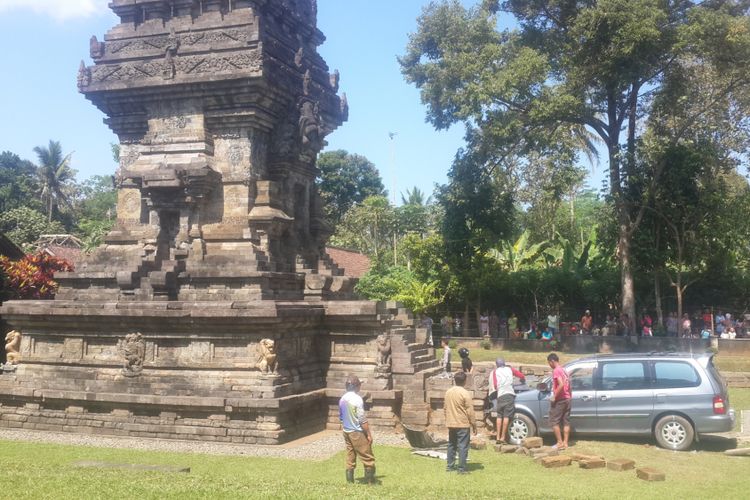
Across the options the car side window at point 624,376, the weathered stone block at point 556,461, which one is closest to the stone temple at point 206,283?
the car side window at point 624,376

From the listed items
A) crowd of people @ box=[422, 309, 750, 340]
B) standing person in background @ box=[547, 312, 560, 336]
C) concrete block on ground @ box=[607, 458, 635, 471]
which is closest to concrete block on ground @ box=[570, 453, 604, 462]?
concrete block on ground @ box=[607, 458, 635, 471]

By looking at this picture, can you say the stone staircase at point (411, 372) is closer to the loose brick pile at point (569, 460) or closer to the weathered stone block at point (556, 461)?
the loose brick pile at point (569, 460)

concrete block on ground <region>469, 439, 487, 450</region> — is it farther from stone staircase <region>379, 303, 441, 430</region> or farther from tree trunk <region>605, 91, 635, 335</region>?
tree trunk <region>605, 91, 635, 335</region>

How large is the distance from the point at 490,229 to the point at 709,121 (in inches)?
356

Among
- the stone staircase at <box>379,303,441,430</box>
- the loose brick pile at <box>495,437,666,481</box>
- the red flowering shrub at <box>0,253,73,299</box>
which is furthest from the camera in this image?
the red flowering shrub at <box>0,253,73,299</box>

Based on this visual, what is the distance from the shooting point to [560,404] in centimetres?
1098

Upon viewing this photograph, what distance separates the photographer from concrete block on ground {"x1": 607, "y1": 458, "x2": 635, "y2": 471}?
9430 mm

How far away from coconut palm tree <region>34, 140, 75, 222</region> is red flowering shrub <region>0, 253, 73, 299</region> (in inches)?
1622

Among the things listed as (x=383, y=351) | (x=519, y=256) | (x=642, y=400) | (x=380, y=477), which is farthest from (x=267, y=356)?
(x=519, y=256)

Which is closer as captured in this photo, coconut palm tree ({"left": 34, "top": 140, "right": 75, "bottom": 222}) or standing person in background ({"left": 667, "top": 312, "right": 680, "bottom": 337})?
standing person in background ({"left": 667, "top": 312, "right": 680, "bottom": 337})

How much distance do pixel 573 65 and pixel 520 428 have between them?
1637 centimetres

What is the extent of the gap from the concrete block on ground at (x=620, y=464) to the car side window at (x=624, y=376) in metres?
1.95

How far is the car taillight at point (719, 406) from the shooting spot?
1058cm

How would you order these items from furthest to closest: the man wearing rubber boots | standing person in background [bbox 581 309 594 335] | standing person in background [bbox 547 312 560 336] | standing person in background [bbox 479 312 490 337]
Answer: standing person in background [bbox 479 312 490 337] → standing person in background [bbox 581 309 594 335] → standing person in background [bbox 547 312 560 336] → the man wearing rubber boots
